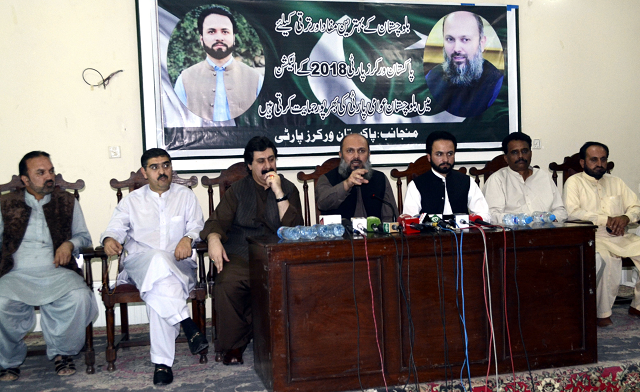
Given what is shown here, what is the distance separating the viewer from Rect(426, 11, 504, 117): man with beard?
460 centimetres

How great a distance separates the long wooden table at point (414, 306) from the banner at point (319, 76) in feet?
5.63

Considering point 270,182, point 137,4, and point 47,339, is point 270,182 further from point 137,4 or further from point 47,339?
point 137,4

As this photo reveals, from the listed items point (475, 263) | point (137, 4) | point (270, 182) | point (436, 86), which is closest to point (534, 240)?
point (475, 263)

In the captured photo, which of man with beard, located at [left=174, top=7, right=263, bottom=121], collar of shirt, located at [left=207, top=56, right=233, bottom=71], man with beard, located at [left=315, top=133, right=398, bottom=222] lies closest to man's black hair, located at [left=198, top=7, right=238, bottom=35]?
man with beard, located at [left=174, top=7, right=263, bottom=121]

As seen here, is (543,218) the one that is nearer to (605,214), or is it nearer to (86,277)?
(605,214)

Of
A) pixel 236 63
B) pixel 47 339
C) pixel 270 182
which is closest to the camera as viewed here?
pixel 47 339

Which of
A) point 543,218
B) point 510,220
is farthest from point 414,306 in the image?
point 543,218

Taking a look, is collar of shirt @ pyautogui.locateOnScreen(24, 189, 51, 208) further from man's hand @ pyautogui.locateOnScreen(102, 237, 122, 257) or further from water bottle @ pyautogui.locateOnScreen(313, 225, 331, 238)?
water bottle @ pyautogui.locateOnScreen(313, 225, 331, 238)

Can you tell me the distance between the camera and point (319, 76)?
4.38 m

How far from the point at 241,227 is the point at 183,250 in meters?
0.44

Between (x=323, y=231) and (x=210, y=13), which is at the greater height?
(x=210, y=13)

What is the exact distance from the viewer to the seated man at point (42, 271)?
3.07 metres

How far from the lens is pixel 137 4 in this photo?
4020 millimetres

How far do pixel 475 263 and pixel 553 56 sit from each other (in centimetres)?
305
